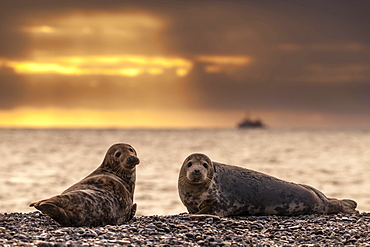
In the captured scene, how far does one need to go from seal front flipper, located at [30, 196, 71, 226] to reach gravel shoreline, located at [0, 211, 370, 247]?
0.18m

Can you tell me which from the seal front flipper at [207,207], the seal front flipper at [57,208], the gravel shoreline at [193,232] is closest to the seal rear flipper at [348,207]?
the gravel shoreline at [193,232]

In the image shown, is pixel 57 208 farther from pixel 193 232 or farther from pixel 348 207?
pixel 348 207

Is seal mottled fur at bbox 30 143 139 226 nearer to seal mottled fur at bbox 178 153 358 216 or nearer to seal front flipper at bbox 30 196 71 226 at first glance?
seal front flipper at bbox 30 196 71 226

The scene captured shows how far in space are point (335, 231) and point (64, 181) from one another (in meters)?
28.6

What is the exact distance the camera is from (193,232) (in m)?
8.59

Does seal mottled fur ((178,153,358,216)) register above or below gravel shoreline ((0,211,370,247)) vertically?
above

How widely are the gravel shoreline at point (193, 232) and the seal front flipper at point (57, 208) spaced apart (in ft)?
0.59

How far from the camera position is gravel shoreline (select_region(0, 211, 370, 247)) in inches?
311

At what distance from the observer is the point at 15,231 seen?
8.66 m

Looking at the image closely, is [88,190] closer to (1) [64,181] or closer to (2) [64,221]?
(2) [64,221]

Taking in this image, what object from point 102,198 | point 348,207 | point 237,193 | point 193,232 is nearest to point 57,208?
point 102,198

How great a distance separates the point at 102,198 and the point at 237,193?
9.39 feet

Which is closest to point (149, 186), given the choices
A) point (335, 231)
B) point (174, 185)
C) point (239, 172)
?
point (174, 185)

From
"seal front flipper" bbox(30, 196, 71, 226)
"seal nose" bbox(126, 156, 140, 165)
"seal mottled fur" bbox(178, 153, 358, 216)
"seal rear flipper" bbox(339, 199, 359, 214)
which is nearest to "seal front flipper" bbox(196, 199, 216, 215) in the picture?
"seal mottled fur" bbox(178, 153, 358, 216)
